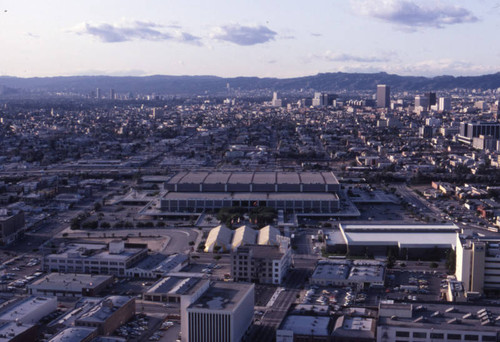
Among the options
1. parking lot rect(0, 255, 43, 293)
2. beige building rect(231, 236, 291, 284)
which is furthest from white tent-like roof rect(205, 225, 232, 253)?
parking lot rect(0, 255, 43, 293)

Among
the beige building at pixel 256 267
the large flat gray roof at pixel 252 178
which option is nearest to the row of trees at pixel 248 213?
the large flat gray roof at pixel 252 178

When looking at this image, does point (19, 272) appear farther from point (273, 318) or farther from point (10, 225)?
point (273, 318)

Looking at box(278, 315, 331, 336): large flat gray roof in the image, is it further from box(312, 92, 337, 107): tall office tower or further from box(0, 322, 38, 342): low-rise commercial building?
box(312, 92, 337, 107): tall office tower

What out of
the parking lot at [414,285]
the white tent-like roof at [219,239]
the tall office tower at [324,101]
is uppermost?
the tall office tower at [324,101]

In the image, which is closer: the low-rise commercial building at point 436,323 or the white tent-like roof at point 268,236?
the low-rise commercial building at point 436,323

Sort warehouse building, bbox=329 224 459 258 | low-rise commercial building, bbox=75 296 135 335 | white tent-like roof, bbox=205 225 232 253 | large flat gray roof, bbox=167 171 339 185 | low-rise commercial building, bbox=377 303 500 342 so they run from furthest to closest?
large flat gray roof, bbox=167 171 339 185 → white tent-like roof, bbox=205 225 232 253 → warehouse building, bbox=329 224 459 258 → low-rise commercial building, bbox=75 296 135 335 → low-rise commercial building, bbox=377 303 500 342

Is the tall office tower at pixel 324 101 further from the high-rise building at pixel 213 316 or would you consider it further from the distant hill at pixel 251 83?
the high-rise building at pixel 213 316
